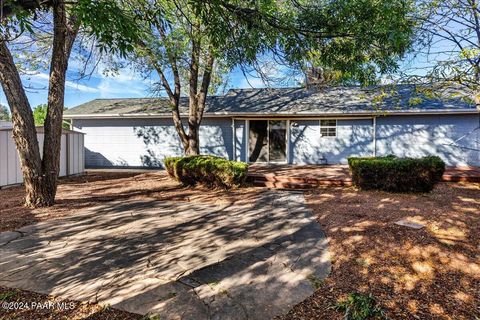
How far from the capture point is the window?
12047 mm

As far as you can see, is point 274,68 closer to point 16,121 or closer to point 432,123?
point 16,121

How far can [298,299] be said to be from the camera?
8.81 ft

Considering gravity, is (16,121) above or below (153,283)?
above

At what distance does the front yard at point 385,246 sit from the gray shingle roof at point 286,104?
4.79 metres

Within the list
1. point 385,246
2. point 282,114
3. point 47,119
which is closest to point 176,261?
point 385,246

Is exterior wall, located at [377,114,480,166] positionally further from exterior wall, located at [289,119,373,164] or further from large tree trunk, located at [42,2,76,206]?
large tree trunk, located at [42,2,76,206]

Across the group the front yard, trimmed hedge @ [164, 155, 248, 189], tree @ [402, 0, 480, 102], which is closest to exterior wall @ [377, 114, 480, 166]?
the front yard

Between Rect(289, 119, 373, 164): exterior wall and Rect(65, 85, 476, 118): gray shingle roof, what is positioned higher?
Rect(65, 85, 476, 118): gray shingle roof

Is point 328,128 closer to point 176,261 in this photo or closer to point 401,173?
point 401,173

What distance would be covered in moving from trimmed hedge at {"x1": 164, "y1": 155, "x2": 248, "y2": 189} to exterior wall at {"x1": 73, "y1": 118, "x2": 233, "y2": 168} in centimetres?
453

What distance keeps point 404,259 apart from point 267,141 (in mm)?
9438

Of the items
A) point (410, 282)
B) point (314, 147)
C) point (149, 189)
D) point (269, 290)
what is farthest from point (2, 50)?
point (314, 147)

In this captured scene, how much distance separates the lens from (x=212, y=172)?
25.6ft

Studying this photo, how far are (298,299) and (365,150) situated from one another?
34.3 ft
